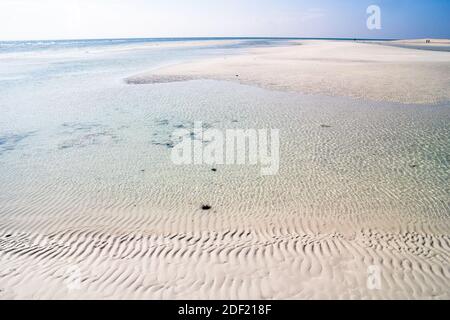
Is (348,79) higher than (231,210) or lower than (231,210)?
higher

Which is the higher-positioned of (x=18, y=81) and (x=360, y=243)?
(x=18, y=81)

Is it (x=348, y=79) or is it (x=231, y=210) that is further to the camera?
(x=348, y=79)

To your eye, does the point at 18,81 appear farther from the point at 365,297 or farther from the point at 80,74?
the point at 365,297

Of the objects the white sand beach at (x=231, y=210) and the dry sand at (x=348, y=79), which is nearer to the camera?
the white sand beach at (x=231, y=210)

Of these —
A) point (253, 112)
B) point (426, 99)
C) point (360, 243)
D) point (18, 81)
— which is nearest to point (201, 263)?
point (360, 243)

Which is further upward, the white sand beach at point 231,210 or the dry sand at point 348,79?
the dry sand at point 348,79

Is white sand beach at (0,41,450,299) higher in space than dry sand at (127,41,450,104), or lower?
lower

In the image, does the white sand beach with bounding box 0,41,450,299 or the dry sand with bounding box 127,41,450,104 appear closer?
the white sand beach with bounding box 0,41,450,299
